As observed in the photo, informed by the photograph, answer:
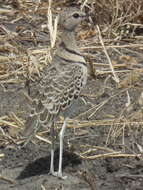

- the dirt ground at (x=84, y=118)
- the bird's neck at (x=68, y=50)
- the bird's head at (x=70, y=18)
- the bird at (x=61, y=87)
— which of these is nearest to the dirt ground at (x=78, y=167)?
the dirt ground at (x=84, y=118)

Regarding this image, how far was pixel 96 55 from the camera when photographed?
312 inches

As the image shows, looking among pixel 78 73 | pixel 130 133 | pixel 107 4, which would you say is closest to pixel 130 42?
pixel 107 4

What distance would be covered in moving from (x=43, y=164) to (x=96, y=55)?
7.68 ft

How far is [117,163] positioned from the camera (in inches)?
230

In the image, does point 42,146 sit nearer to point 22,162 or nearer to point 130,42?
point 22,162

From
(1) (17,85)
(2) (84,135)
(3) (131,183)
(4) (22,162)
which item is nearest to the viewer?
(3) (131,183)

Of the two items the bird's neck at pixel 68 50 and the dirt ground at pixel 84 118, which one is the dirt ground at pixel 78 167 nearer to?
the dirt ground at pixel 84 118

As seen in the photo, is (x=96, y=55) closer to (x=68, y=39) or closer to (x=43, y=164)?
(x=68, y=39)

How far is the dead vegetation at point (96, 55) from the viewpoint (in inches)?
249

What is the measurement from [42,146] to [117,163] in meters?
0.71

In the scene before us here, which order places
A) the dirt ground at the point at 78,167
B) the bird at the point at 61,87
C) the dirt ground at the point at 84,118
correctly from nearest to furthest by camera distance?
1. the bird at the point at 61,87
2. the dirt ground at the point at 78,167
3. the dirt ground at the point at 84,118

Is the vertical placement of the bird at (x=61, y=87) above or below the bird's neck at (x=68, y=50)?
below

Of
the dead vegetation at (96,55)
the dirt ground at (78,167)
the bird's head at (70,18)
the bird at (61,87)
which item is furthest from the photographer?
the dead vegetation at (96,55)

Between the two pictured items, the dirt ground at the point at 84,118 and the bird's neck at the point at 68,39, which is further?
the bird's neck at the point at 68,39
